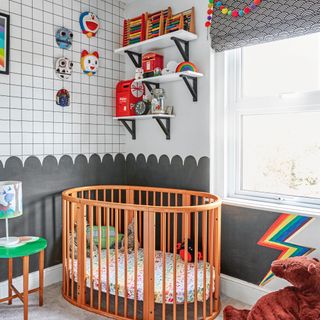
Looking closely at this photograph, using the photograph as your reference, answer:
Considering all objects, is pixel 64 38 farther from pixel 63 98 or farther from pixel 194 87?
pixel 194 87

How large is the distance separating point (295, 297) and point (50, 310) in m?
1.59

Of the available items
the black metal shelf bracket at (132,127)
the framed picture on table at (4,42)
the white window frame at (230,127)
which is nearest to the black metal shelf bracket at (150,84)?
the black metal shelf bracket at (132,127)

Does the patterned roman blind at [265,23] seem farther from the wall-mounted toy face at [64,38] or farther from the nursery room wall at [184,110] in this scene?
the wall-mounted toy face at [64,38]

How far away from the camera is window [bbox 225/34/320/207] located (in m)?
2.22

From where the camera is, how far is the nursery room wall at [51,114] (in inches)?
98.7

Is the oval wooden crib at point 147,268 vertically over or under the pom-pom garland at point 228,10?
under

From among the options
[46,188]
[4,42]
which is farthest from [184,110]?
[4,42]

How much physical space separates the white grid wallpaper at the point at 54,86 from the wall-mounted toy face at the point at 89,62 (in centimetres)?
4

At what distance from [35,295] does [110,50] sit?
216 cm

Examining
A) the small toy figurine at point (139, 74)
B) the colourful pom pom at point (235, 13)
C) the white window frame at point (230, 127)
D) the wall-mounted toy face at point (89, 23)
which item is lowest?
the white window frame at point (230, 127)

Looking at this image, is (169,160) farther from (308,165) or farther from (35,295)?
(35,295)

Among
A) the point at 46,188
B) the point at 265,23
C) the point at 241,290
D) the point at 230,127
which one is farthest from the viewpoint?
the point at 46,188

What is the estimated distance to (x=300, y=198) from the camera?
2297mm

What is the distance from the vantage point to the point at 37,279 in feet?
8.80
